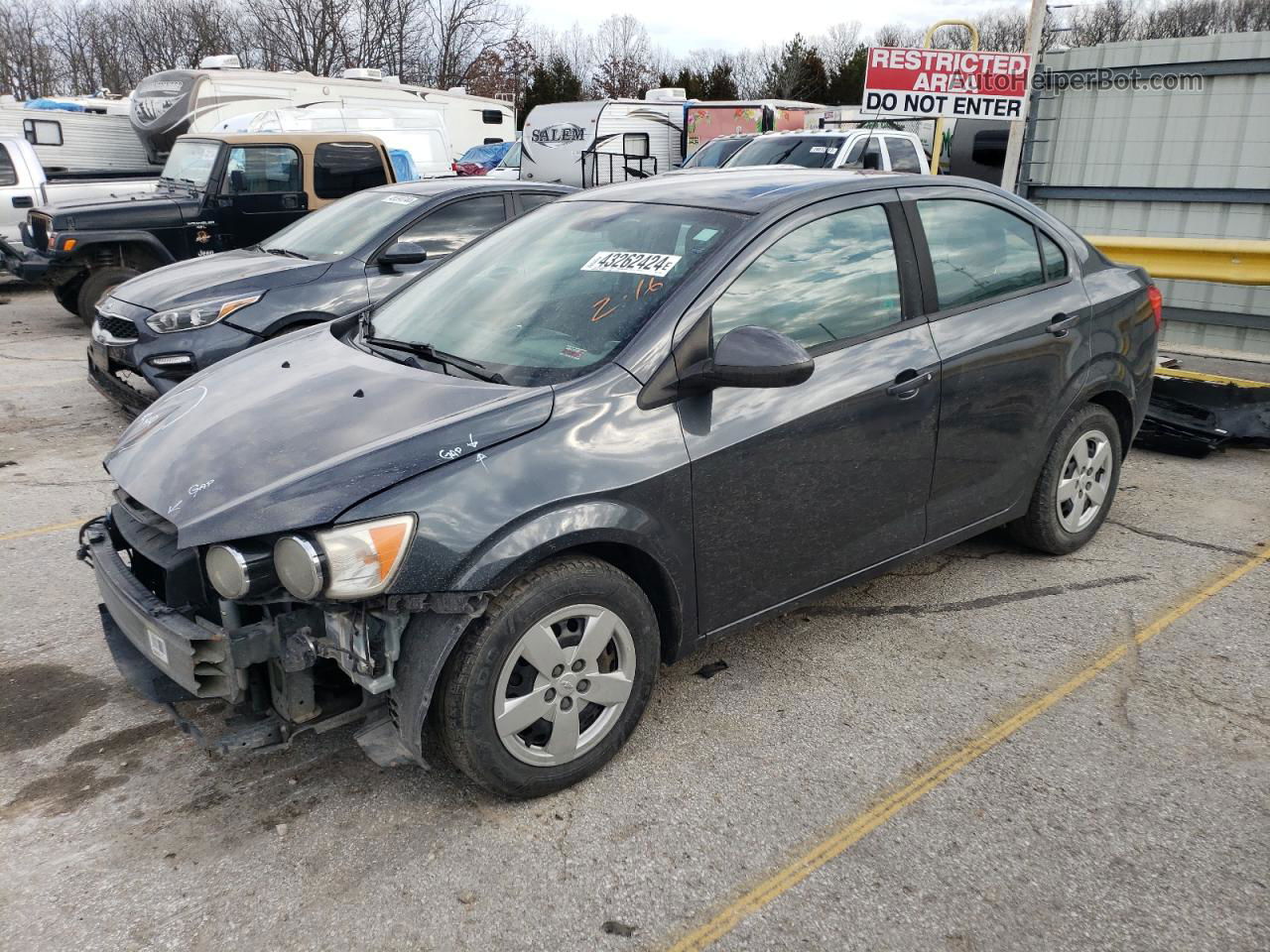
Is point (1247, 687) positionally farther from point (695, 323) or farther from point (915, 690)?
point (695, 323)

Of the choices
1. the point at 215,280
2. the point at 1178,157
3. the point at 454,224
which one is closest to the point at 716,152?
the point at 1178,157

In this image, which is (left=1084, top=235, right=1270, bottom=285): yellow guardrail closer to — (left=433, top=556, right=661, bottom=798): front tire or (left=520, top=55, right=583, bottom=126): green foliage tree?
(left=433, top=556, right=661, bottom=798): front tire

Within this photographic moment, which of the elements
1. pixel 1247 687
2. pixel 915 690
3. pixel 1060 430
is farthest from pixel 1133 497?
pixel 915 690

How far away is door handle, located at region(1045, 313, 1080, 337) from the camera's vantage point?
4.13 metres

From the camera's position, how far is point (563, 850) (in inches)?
108

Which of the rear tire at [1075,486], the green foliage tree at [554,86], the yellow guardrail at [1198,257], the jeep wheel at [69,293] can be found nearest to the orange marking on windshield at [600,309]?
the rear tire at [1075,486]

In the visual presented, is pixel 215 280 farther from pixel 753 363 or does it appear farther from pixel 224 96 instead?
pixel 224 96

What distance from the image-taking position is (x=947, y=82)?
984 cm

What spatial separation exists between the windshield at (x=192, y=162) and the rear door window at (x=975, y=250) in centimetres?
840

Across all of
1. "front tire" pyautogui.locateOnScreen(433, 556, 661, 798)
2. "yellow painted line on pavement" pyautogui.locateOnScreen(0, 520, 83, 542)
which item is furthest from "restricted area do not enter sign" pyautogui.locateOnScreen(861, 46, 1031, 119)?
"front tire" pyautogui.locateOnScreen(433, 556, 661, 798)

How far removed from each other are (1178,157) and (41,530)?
8.82m

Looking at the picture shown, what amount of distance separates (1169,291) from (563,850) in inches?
310

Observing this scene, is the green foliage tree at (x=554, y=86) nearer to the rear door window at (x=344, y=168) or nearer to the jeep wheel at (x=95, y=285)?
the rear door window at (x=344, y=168)

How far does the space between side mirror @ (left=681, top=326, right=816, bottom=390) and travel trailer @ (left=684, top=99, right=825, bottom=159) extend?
18.6 metres
